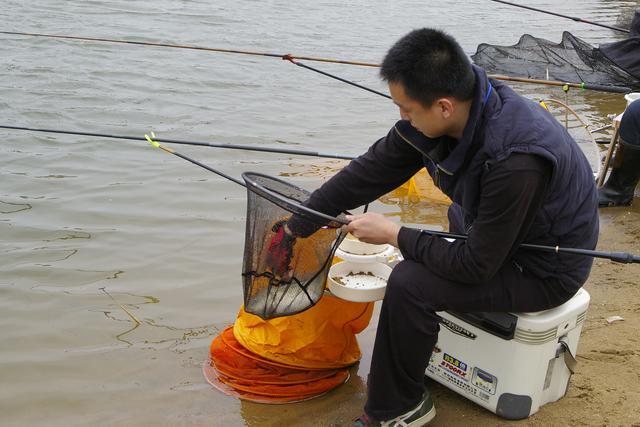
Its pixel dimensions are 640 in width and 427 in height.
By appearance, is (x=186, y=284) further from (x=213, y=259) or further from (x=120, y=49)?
(x=120, y=49)

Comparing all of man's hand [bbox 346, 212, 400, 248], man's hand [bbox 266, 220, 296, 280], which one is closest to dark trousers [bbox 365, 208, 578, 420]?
man's hand [bbox 346, 212, 400, 248]

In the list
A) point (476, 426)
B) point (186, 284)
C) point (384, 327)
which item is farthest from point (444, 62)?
point (186, 284)

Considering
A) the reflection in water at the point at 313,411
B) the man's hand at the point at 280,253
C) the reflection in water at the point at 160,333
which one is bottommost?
the reflection in water at the point at 160,333

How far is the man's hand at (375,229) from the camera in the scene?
253cm

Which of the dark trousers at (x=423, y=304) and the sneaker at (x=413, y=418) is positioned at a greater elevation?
the dark trousers at (x=423, y=304)

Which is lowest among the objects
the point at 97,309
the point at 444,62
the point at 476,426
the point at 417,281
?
the point at 97,309

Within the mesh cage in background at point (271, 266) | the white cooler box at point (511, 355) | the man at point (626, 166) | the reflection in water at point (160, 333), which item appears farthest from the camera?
the man at point (626, 166)

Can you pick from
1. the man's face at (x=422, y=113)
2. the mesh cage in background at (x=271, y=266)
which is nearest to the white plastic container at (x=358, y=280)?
the mesh cage in background at (x=271, y=266)

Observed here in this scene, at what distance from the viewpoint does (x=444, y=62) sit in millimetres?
2223

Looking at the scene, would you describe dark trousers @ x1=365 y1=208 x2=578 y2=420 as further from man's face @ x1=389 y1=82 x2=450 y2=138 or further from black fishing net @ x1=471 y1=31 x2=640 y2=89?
black fishing net @ x1=471 y1=31 x2=640 y2=89

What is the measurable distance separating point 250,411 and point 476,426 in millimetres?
902

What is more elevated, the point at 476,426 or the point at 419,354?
the point at 419,354

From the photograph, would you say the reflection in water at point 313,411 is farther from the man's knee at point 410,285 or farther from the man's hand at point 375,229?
the man's hand at point 375,229

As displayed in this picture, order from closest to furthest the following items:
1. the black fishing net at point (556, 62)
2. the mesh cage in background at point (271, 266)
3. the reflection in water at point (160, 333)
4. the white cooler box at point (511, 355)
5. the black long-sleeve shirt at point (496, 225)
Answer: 1. the black long-sleeve shirt at point (496, 225)
2. the white cooler box at point (511, 355)
3. the mesh cage in background at point (271, 266)
4. the reflection in water at point (160, 333)
5. the black fishing net at point (556, 62)
